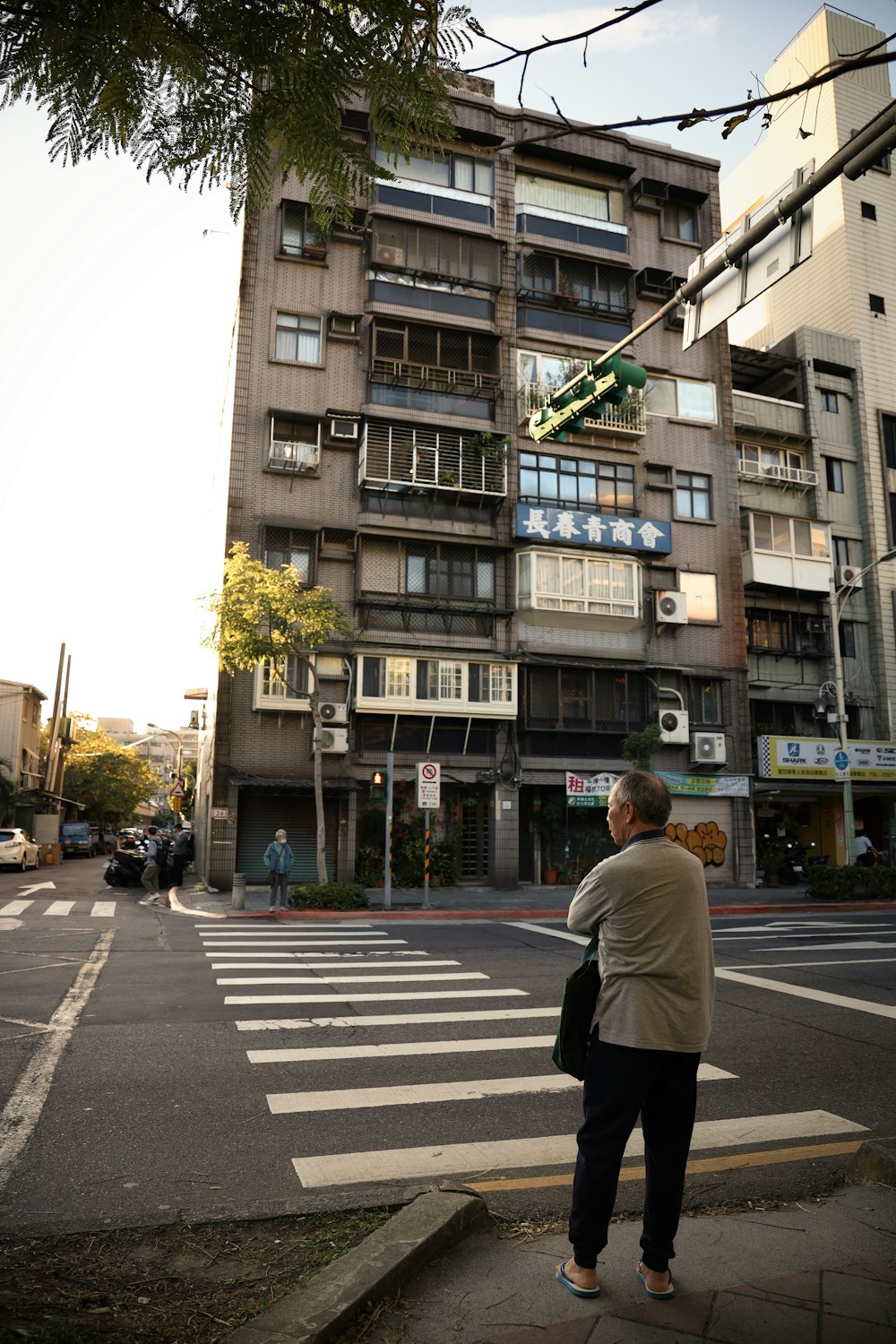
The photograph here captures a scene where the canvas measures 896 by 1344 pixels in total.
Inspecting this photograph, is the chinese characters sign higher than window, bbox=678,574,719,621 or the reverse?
the reverse

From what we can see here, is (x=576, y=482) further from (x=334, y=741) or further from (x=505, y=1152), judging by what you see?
(x=505, y=1152)

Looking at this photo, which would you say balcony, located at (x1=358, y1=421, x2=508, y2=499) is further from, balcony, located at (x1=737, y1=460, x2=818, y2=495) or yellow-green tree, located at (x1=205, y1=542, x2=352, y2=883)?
balcony, located at (x1=737, y1=460, x2=818, y2=495)

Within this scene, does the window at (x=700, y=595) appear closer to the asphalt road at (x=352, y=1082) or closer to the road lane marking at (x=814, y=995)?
the asphalt road at (x=352, y=1082)

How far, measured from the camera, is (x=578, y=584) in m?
29.4

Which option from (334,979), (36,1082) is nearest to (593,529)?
(334,979)

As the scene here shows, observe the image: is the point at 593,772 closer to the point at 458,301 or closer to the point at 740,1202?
the point at 458,301

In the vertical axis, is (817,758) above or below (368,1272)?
above

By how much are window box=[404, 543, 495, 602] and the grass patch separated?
82.4 feet

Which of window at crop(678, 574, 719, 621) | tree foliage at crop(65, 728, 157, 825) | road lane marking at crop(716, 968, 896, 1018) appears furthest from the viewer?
tree foliage at crop(65, 728, 157, 825)

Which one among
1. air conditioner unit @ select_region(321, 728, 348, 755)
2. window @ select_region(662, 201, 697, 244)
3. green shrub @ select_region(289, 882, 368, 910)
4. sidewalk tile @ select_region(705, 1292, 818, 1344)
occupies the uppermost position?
window @ select_region(662, 201, 697, 244)

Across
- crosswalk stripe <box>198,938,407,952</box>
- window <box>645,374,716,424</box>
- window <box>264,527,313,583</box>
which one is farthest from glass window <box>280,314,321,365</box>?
crosswalk stripe <box>198,938,407,952</box>

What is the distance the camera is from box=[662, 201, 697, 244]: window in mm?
33844

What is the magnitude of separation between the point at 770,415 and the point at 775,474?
241 cm

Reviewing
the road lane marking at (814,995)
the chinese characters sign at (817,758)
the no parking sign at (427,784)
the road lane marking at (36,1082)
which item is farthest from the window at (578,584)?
the road lane marking at (36,1082)
